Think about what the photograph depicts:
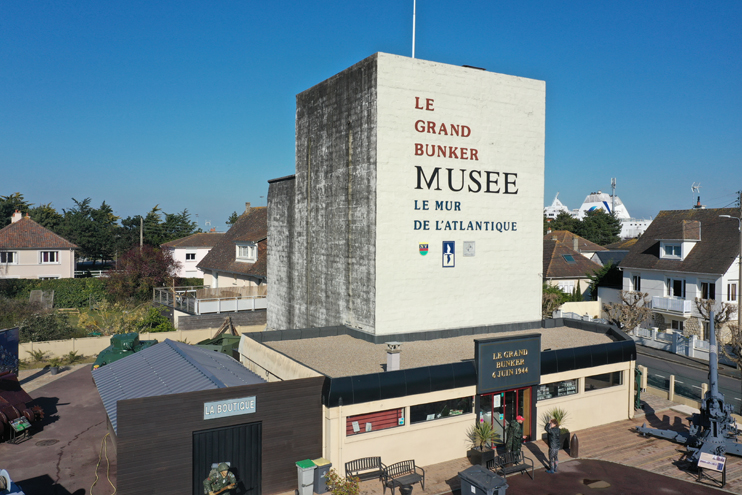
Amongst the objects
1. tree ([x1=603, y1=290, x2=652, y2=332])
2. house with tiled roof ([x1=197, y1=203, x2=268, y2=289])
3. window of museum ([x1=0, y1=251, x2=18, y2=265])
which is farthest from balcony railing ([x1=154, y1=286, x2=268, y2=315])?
tree ([x1=603, y1=290, x2=652, y2=332])

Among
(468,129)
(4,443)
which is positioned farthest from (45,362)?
(468,129)

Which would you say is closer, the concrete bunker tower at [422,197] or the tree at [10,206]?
the concrete bunker tower at [422,197]

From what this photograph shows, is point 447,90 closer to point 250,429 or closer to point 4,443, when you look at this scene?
point 250,429

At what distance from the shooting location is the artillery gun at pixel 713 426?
16.6 m

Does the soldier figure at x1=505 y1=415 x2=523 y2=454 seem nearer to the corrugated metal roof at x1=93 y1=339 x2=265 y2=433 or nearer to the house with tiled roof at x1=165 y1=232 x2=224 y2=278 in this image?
Answer: the corrugated metal roof at x1=93 y1=339 x2=265 y2=433

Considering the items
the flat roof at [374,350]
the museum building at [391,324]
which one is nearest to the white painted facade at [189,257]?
the museum building at [391,324]

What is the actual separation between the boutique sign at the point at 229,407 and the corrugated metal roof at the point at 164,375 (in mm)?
895

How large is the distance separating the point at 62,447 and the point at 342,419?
1051 cm

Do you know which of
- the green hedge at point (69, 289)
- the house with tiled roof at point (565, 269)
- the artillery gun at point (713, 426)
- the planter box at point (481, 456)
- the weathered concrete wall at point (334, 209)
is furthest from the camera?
the house with tiled roof at point (565, 269)

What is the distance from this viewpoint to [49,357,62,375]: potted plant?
94.9 ft

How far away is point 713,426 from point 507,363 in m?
6.47

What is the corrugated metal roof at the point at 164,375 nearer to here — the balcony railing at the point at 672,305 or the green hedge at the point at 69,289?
the green hedge at the point at 69,289

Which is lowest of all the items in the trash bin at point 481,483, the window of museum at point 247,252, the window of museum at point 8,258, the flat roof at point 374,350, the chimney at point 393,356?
the trash bin at point 481,483

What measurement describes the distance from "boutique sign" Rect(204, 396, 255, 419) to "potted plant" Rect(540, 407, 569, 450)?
980cm
